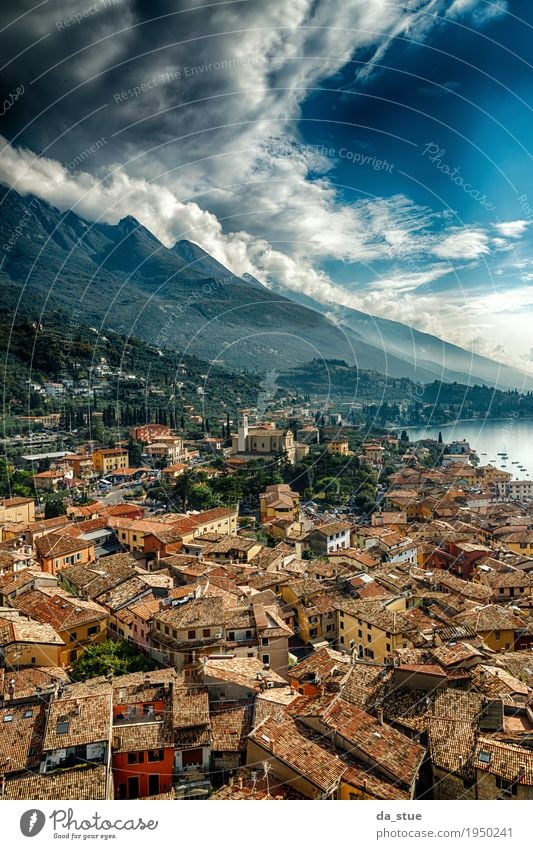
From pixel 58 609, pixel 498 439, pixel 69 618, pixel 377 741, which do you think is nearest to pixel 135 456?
pixel 58 609

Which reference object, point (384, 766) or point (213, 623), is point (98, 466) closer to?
point (213, 623)

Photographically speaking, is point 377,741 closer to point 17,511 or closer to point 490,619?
point 490,619

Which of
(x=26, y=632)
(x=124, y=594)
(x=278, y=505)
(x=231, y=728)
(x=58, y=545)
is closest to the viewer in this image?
(x=231, y=728)

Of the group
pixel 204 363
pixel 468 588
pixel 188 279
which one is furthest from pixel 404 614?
pixel 204 363

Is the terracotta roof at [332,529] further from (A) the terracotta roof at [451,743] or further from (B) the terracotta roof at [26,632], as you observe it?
(A) the terracotta roof at [451,743]

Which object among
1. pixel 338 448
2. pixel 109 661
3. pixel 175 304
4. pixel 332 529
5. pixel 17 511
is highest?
pixel 175 304

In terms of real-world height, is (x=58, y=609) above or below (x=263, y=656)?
above

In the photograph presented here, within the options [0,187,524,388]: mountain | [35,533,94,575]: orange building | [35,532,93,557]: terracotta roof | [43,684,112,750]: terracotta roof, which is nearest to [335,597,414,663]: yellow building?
[43,684,112,750]: terracotta roof
